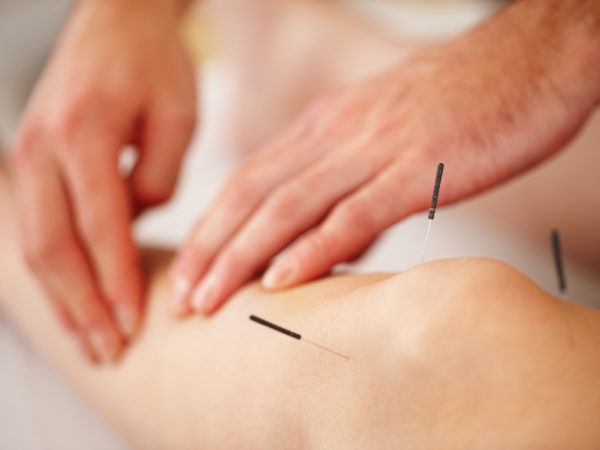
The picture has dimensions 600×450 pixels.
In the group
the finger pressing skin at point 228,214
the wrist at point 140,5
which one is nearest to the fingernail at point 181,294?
the finger pressing skin at point 228,214

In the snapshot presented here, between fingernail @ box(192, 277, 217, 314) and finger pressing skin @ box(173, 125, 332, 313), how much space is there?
0.04 metres

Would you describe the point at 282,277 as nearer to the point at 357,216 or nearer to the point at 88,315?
the point at 357,216

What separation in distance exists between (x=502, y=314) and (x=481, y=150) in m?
0.36

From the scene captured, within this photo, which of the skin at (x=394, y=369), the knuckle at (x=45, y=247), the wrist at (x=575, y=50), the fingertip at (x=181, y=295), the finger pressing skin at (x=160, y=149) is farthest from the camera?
the finger pressing skin at (x=160, y=149)

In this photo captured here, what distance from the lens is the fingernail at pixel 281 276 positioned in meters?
0.79

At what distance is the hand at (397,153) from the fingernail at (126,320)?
12cm

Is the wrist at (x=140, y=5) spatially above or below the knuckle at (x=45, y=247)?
above

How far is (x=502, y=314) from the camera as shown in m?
0.49

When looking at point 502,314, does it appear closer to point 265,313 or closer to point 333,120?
point 265,313

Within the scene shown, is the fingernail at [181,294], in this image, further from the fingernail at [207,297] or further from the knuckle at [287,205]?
the knuckle at [287,205]

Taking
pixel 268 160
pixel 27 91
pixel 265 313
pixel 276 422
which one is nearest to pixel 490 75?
pixel 268 160

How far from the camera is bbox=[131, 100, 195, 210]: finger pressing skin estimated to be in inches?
44.6

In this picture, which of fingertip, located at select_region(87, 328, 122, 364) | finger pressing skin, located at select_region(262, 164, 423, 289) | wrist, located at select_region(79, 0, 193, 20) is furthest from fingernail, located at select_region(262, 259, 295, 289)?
wrist, located at select_region(79, 0, 193, 20)

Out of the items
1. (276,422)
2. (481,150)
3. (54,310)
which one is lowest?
(54,310)
